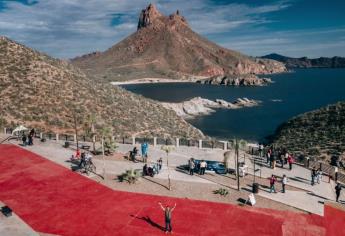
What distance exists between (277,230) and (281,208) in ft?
10.9

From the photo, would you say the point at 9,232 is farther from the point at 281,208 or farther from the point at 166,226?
the point at 281,208

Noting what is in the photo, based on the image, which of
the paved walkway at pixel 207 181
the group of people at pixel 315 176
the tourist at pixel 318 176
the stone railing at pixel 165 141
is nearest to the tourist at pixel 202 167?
the paved walkway at pixel 207 181

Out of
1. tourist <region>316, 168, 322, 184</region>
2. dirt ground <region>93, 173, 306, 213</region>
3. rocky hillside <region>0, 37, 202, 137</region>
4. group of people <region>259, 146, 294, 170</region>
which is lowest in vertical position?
dirt ground <region>93, 173, 306, 213</region>

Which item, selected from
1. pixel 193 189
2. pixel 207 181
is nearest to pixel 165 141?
pixel 207 181

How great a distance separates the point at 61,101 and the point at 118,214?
136ft

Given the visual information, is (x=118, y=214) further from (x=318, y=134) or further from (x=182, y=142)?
(x=318, y=134)

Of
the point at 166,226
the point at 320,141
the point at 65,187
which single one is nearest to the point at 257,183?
the point at 166,226

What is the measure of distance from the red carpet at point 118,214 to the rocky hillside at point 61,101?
81.8ft

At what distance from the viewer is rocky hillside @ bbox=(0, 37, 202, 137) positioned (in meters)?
57.7

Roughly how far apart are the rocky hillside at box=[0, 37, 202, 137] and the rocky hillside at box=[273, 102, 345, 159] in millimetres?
17461

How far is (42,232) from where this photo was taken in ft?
73.9

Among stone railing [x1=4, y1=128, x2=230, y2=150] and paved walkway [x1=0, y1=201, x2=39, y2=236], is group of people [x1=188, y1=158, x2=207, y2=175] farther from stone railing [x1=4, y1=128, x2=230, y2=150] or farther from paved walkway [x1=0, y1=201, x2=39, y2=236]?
paved walkway [x1=0, y1=201, x2=39, y2=236]

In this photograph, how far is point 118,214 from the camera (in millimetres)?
24844

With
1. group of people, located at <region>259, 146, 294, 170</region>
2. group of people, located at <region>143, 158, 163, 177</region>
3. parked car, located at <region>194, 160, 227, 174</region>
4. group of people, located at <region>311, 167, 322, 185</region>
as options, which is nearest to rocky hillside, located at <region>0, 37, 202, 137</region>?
group of people, located at <region>143, 158, 163, 177</region>
